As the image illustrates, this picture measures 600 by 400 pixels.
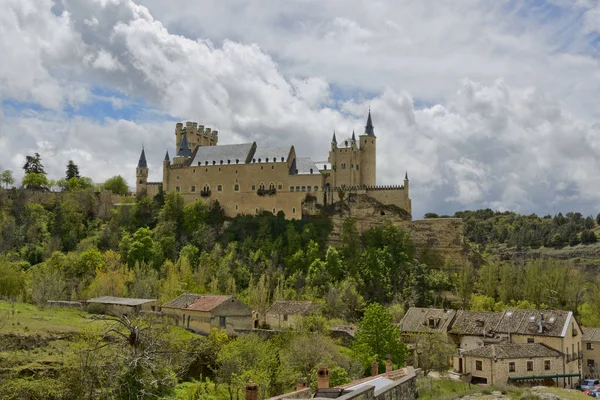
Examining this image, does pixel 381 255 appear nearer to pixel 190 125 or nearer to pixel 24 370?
pixel 190 125

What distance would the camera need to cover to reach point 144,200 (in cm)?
9612

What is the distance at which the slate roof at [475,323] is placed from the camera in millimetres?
51250

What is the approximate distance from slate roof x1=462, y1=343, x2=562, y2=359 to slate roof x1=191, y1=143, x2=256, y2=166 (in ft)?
190

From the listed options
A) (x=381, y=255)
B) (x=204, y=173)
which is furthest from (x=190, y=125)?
(x=381, y=255)

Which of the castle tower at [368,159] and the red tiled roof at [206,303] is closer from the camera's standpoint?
the red tiled roof at [206,303]

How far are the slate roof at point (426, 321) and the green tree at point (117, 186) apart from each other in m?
65.9

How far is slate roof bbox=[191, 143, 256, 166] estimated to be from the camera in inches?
3755

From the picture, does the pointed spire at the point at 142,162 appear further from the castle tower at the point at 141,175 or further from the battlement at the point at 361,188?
the battlement at the point at 361,188

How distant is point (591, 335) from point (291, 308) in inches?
1030

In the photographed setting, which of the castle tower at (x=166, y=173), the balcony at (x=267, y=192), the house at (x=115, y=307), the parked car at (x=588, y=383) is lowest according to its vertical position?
the parked car at (x=588, y=383)

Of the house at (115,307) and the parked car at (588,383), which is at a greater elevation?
the house at (115,307)

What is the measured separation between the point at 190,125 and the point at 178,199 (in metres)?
15.5

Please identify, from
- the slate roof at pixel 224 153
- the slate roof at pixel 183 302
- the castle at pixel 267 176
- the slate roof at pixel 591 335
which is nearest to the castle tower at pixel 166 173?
the castle at pixel 267 176

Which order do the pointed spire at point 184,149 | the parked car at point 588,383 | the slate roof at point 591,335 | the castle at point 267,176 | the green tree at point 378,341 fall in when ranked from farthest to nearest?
the pointed spire at point 184,149
the castle at point 267,176
the slate roof at point 591,335
the green tree at point 378,341
the parked car at point 588,383
